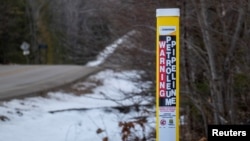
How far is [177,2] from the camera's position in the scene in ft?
29.3

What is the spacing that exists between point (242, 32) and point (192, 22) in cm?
103

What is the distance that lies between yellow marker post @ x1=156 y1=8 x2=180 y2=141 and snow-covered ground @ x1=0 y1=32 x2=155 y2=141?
5.37 m

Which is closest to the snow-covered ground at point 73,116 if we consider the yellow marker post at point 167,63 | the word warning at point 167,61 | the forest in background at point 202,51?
the forest in background at point 202,51

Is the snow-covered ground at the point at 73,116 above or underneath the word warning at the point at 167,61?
underneath

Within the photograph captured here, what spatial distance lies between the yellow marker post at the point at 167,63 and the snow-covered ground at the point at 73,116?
17.6 ft

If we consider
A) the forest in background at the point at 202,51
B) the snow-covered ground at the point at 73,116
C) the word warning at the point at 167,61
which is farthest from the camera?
the snow-covered ground at the point at 73,116

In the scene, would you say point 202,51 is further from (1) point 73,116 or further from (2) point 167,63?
(1) point 73,116

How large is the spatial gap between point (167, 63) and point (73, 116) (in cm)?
1429

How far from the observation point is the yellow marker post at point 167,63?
218 inches

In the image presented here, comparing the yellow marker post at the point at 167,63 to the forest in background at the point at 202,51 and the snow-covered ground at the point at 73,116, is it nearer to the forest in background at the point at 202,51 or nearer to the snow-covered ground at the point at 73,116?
the forest in background at the point at 202,51

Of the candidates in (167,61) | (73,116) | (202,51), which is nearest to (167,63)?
(167,61)

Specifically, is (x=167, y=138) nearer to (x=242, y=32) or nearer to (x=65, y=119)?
(x=242, y=32)

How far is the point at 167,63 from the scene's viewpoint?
18.1ft

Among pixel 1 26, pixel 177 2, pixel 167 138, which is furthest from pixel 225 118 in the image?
pixel 1 26
